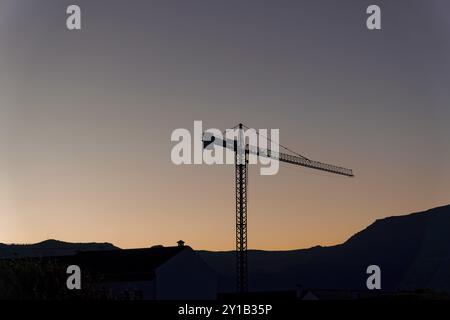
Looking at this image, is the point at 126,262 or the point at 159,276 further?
the point at 126,262

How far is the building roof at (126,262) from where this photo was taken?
3595 inches

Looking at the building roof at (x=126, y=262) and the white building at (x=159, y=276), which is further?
the building roof at (x=126, y=262)

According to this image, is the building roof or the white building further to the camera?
the building roof

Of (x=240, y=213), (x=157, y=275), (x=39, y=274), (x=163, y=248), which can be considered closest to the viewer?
A: (x=39, y=274)

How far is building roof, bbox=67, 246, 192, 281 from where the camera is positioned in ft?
300

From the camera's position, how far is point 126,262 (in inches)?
3802

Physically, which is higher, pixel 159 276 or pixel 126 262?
pixel 126 262
